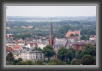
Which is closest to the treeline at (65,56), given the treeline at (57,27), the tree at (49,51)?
the tree at (49,51)

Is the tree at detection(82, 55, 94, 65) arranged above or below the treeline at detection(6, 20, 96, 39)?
below

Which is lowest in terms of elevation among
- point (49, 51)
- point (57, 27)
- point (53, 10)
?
point (49, 51)

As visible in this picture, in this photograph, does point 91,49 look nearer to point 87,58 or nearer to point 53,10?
point 87,58

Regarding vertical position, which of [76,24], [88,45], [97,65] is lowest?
[97,65]

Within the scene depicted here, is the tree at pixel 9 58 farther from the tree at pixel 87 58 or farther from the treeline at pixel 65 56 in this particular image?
the tree at pixel 87 58

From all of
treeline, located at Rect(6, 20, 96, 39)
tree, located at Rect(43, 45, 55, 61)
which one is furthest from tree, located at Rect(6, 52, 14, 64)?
tree, located at Rect(43, 45, 55, 61)

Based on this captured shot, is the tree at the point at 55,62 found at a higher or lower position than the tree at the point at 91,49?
lower

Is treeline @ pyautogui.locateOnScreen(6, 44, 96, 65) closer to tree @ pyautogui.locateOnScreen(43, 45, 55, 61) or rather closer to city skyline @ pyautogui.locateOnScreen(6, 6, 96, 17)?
tree @ pyautogui.locateOnScreen(43, 45, 55, 61)

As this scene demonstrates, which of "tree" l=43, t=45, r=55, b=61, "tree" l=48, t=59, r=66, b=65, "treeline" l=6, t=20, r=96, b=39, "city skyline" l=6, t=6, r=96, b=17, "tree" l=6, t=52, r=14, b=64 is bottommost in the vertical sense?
"tree" l=48, t=59, r=66, b=65

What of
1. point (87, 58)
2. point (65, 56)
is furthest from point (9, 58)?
point (87, 58)

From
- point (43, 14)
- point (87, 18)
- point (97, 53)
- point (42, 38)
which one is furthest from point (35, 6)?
point (97, 53)

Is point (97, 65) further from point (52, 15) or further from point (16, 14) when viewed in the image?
point (16, 14)
